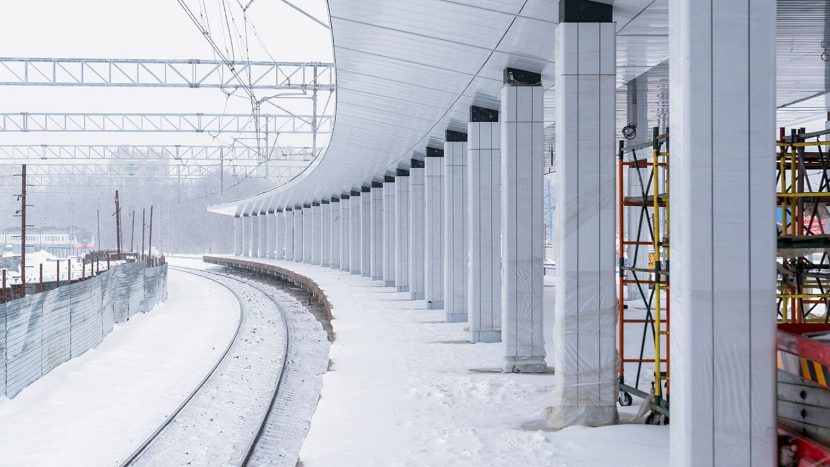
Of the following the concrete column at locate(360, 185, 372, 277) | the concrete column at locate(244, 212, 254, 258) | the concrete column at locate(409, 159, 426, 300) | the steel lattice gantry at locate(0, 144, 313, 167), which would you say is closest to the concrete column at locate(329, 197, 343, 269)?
the steel lattice gantry at locate(0, 144, 313, 167)

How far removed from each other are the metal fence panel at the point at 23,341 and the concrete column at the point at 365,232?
2385 cm

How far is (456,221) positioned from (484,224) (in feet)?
10.6

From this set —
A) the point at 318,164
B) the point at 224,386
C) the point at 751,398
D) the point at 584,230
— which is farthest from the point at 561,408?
the point at 318,164

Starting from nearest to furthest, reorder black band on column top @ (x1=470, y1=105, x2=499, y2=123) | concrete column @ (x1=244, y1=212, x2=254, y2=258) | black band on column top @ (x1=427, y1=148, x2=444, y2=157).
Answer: black band on column top @ (x1=470, y1=105, x2=499, y2=123), black band on column top @ (x1=427, y1=148, x2=444, y2=157), concrete column @ (x1=244, y1=212, x2=254, y2=258)

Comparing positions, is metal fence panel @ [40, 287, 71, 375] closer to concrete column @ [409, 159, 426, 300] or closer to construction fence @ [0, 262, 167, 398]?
construction fence @ [0, 262, 167, 398]

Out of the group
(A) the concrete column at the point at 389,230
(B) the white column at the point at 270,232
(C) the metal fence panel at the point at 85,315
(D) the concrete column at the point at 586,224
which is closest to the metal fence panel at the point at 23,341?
(C) the metal fence panel at the point at 85,315

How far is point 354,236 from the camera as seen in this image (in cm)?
4331

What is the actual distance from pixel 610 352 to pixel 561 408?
871mm

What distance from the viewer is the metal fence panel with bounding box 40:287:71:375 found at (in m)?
17.0

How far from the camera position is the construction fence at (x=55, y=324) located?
14.7 meters

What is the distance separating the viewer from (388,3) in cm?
1091

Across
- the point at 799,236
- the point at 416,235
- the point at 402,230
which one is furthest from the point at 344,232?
the point at 799,236

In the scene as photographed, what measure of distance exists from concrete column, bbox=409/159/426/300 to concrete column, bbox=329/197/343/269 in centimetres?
2123

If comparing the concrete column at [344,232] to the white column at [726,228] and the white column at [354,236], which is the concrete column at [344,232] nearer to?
the white column at [354,236]
